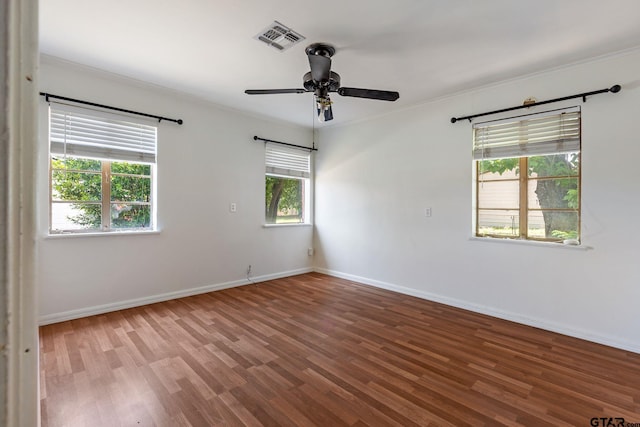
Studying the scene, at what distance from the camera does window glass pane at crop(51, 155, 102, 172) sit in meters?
3.10

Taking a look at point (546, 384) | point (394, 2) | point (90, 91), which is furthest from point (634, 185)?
point (90, 91)

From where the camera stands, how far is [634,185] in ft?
8.70

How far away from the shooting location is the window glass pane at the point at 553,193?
3.02 meters

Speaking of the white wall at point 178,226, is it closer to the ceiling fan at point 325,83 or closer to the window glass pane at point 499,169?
the ceiling fan at point 325,83

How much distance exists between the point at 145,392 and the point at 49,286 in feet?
6.23

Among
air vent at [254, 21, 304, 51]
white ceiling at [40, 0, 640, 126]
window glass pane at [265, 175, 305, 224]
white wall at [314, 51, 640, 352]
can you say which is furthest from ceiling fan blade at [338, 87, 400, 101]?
window glass pane at [265, 175, 305, 224]

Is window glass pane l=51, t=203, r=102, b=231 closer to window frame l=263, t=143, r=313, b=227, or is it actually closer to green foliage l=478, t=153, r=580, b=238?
window frame l=263, t=143, r=313, b=227

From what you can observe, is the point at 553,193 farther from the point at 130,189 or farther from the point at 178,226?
the point at 130,189

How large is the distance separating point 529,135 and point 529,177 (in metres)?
0.44

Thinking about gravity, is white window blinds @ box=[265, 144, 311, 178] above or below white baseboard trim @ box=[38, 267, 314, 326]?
above

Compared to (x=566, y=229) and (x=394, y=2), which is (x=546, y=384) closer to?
(x=566, y=229)

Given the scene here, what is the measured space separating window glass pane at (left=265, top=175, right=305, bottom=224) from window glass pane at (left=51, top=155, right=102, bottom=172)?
220cm

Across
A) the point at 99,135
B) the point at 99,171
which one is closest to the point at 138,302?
the point at 99,171

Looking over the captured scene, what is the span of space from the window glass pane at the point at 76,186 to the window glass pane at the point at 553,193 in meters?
4.64
